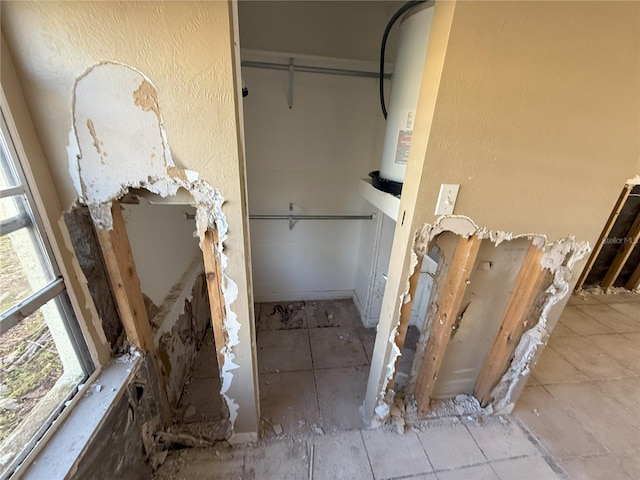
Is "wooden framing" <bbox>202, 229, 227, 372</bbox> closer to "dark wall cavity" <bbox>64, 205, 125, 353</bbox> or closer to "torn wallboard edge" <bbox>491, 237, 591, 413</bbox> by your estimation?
"dark wall cavity" <bbox>64, 205, 125, 353</bbox>

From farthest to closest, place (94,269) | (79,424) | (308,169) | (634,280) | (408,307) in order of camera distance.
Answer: (634,280)
(308,169)
(408,307)
(94,269)
(79,424)

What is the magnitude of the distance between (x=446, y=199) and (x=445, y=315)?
0.65 meters

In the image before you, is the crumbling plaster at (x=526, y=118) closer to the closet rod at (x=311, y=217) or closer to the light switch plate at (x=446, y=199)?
the light switch plate at (x=446, y=199)

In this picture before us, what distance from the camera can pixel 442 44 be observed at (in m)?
0.91

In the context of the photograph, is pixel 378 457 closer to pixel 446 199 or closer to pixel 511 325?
pixel 511 325

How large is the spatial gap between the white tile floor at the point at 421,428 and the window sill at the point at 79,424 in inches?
23.6

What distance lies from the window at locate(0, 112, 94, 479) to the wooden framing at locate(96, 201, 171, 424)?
15 cm

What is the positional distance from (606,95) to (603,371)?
2.18 m

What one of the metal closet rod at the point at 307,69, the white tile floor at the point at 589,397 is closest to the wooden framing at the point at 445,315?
the white tile floor at the point at 589,397

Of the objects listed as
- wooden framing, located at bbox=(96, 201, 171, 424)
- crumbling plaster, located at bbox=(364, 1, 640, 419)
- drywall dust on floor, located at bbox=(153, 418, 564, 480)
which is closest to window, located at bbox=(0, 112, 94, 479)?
wooden framing, located at bbox=(96, 201, 171, 424)

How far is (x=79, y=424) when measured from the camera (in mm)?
941

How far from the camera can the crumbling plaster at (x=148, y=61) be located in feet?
2.50

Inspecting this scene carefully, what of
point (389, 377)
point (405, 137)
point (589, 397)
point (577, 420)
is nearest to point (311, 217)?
point (405, 137)

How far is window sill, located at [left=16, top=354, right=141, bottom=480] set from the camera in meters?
0.81
